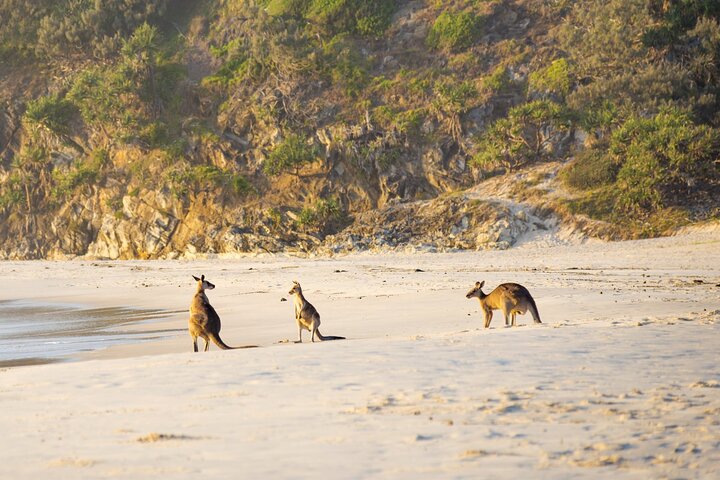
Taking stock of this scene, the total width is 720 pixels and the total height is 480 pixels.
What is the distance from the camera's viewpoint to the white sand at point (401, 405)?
4.94 m

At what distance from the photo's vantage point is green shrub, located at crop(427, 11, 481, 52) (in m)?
40.0

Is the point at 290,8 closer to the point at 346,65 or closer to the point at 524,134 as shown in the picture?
→ the point at 346,65

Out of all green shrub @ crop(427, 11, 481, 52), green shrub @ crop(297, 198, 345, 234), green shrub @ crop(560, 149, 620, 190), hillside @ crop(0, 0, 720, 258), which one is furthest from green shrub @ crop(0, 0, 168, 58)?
green shrub @ crop(560, 149, 620, 190)

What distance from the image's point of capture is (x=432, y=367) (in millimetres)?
7797

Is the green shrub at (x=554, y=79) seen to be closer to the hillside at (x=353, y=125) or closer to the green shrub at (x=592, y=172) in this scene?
the hillside at (x=353, y=125)

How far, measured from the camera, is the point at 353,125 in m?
36.3

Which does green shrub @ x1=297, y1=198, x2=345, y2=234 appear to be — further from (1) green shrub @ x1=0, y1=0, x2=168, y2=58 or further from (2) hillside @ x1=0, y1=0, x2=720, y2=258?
(1) green shrub @ x1=0, y1=0, x2=168, y2=58

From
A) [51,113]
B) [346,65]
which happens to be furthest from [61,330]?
[51,113]

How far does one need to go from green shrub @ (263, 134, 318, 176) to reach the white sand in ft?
74.0

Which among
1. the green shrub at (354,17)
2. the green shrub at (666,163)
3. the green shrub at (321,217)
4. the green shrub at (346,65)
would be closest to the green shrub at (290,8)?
the green shrub at (354,17)

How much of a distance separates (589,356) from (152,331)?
8.29 meters

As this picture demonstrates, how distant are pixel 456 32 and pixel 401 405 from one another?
35538mm

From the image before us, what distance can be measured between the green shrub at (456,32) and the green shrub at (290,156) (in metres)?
8.85

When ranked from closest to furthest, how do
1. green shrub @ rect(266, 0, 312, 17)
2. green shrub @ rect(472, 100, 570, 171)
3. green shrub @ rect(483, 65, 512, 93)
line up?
green shrub @ rect(472, 100, 570, 171) → green shrub @ rect(483, 65, 512, 93) → green shrub @ rect(266, 0, 312, 17)
